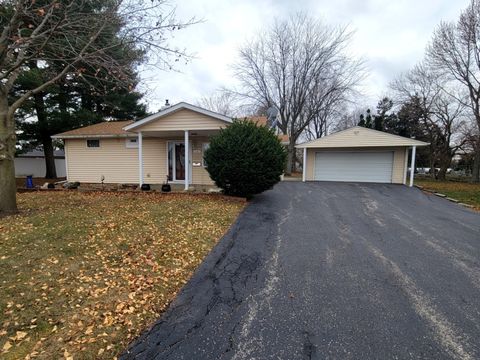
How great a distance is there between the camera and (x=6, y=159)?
6051mm

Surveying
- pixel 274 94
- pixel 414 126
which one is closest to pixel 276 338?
pixel 274 94

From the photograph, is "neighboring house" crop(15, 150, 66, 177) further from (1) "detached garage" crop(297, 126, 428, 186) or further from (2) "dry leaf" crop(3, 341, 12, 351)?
(2) "dry leaf" crop(3, 341, 12, 351)

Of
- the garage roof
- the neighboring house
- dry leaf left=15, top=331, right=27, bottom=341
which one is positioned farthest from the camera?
the neighboring house

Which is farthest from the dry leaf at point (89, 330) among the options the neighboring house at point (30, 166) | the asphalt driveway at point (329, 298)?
the neighboring house at point (30, 166)

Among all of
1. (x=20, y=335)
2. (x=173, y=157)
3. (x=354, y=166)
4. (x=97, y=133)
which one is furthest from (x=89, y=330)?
(x=354, y=166)

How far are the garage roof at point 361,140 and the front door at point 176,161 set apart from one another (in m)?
7.82

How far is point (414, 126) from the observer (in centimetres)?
2300

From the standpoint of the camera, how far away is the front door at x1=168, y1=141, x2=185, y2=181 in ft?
40.8

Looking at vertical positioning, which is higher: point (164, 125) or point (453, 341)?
point (164, 125)

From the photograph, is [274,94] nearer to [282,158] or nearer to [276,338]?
[282,158]

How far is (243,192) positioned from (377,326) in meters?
6.28

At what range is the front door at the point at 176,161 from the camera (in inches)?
490

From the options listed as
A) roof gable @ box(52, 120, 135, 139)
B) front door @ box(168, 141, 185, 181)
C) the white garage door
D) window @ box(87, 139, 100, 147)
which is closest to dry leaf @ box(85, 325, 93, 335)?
front door @ box(168, 141, 185, 181)

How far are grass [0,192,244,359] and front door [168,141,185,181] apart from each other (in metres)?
5.80
